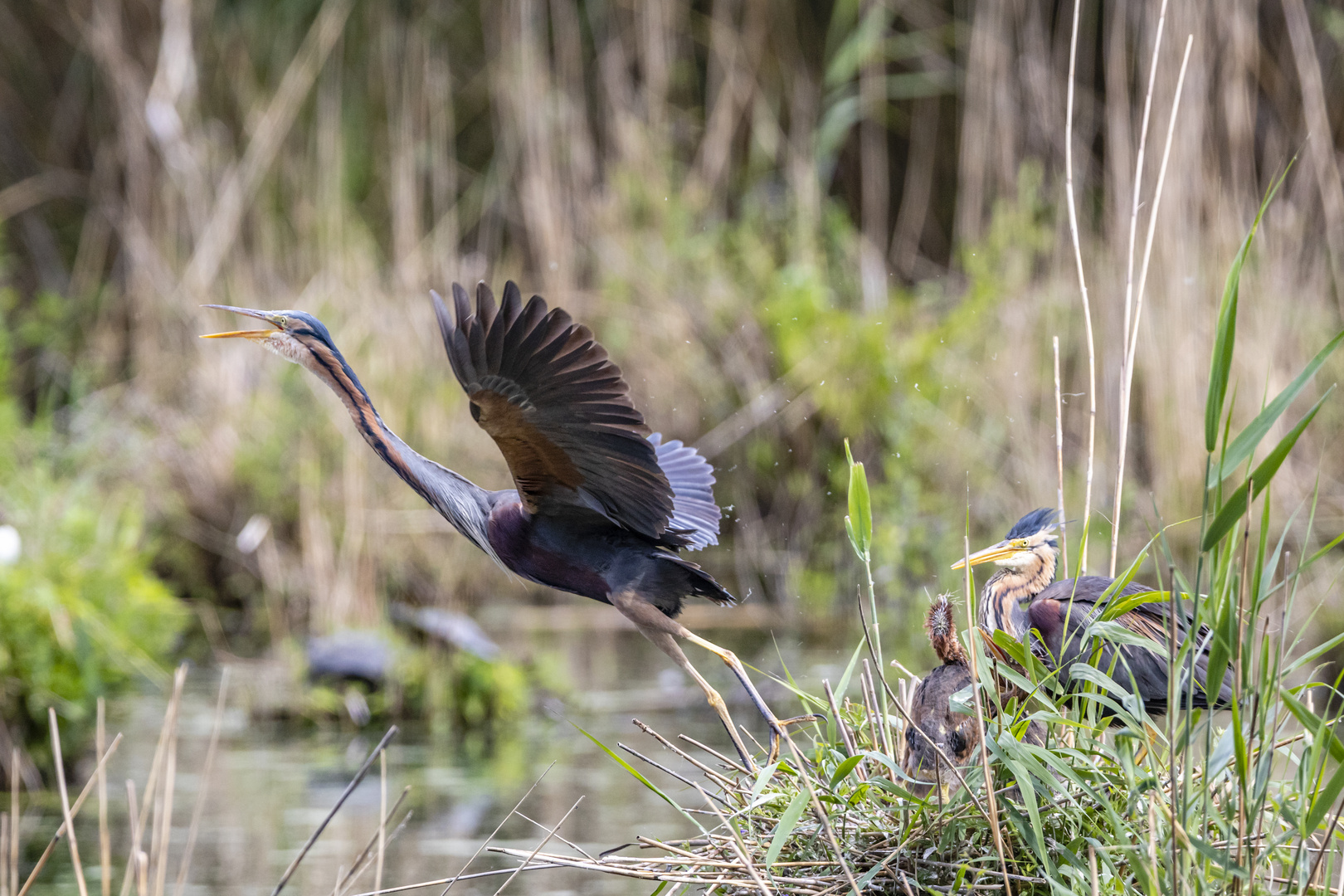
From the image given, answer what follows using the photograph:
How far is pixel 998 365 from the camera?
739cm

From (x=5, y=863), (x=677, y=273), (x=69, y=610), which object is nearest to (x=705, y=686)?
(x=5, y=863)

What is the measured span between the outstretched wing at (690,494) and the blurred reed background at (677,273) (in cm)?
271

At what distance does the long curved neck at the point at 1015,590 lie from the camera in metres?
3.21

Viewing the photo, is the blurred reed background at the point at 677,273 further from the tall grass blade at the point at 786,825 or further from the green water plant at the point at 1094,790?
the tall grass blade at the point at 786,825

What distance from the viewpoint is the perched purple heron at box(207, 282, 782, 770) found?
2.34m

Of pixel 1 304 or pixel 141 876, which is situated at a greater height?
pixel 1 304

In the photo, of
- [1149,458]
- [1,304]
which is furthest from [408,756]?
[1,304]

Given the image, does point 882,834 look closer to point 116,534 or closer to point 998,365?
point 116,534

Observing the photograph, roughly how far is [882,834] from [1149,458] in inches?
194

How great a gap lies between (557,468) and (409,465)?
0.24 m

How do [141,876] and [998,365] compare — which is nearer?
[141,876]

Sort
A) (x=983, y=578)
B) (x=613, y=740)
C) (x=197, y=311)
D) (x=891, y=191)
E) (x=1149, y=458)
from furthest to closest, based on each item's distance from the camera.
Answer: (x=891, y=191) < (x=197, y=311) < (x=1149, y=458) < (x=613, y=740) < (x=983, y=578)

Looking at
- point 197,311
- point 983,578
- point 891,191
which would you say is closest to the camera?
point 983,578

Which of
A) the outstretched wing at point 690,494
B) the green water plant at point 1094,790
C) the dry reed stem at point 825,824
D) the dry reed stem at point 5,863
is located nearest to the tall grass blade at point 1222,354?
the green water plant at point 1094,790
